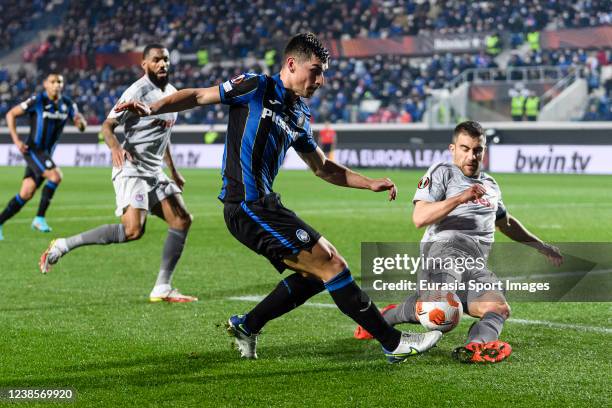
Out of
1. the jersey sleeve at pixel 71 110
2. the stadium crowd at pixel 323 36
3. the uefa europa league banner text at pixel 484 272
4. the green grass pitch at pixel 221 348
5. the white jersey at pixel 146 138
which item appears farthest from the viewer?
the stadium crowd at pixel 323 36

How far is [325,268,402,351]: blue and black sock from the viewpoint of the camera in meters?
5.14

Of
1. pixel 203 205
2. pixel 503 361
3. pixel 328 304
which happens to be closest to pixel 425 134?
pixel 203 205

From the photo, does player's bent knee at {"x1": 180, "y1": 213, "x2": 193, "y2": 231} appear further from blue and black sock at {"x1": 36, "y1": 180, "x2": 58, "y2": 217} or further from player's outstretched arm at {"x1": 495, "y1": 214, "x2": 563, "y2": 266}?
blue and black sock at {"x1": 36, "y1": 180, "x2": 58, "y2": 217}

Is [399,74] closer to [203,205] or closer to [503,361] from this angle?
[203,205]

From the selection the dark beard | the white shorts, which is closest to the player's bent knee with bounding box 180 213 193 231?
the white shorts

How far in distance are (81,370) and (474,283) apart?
90.3 inches

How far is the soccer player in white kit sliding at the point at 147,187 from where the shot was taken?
7.87 metres

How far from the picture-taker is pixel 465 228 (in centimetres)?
577

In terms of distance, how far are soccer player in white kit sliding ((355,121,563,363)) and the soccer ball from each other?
0.13 m

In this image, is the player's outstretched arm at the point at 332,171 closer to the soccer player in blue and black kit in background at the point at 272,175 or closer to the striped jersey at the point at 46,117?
the soccer player in blue and black kit in background at the point at 272,175

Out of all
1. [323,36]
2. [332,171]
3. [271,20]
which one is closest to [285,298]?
[332,171]

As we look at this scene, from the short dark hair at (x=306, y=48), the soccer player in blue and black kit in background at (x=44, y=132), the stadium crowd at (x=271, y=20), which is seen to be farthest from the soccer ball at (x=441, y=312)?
the stadium crowd at (x=271, y=20)

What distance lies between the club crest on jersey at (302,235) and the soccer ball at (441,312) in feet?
2.87

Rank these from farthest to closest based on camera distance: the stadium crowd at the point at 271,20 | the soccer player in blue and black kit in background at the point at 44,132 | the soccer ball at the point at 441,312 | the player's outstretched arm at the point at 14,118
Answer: the stadium crowd at the point at 271,20 < the soccer player in blue and black kit in background at the point at 44,132 < the player's outstretched arm at the point at 14,118 < the soccer ball at the point at 441,312
